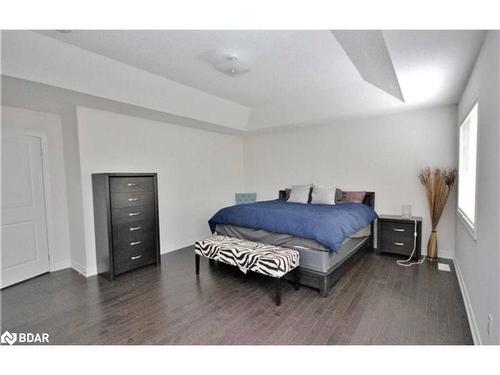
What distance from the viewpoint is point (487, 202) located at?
1.51 metres

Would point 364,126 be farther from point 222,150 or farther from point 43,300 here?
point 43,300

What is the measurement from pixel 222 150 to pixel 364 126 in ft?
9.51

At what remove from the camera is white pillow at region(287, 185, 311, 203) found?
4270 millimetres

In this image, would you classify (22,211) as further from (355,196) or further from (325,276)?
(355,196)

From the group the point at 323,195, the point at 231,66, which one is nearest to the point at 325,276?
the point at 323,195

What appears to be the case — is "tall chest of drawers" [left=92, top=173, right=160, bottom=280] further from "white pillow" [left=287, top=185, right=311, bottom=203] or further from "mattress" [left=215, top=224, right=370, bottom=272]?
"white pillow" [left=287, top=185, right=311, bottom=203]

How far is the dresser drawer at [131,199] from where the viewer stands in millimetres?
3158

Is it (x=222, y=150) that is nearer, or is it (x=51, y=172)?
(x=51, y=172)

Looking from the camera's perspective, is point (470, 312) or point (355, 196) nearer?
point (470, 312)

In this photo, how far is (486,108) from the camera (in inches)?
63.5

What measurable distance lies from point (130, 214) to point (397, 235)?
3972 mm

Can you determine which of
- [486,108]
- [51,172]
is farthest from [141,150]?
[486,108]

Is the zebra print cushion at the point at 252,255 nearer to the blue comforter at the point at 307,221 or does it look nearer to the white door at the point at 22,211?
the blue comforter at the point at 307,221

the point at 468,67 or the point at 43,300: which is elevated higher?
the point at 468,67
